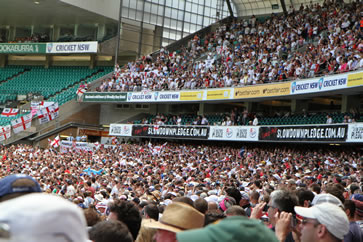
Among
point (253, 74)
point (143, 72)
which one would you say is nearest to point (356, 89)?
point (253, 74)

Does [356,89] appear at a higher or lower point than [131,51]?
lower

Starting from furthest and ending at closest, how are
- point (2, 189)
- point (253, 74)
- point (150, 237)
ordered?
point (253, 74) < point (150, 237) < point (2, 189)

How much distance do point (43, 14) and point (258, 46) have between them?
74.8 ft

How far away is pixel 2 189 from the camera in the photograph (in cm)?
253

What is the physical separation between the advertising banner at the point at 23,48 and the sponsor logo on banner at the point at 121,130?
13329mm

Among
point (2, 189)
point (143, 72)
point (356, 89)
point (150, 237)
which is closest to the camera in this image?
point (2, 189)

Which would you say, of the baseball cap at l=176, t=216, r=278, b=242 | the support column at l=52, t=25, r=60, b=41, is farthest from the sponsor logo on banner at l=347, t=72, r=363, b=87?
the support column at l=52, t=25, r=60, b=41

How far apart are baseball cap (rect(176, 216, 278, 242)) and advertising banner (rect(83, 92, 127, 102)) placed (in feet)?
120

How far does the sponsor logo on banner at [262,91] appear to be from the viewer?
1065 inches

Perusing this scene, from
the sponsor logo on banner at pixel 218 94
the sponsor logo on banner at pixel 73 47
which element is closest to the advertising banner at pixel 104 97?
the sponsor logo on banner at pixel 73 47

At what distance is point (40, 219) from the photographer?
5.28ft

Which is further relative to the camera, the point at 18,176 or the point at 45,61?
the point at 45,61

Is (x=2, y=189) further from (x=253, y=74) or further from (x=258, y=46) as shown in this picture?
(x=258, y=46)

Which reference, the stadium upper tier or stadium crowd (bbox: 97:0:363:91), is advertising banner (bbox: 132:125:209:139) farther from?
the stadium upper tier
